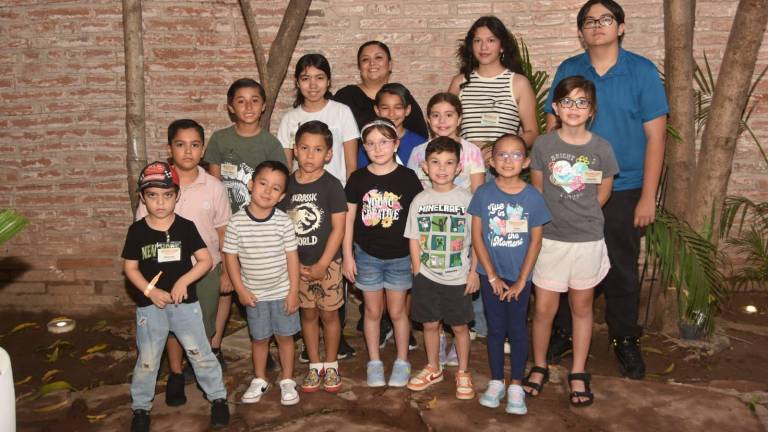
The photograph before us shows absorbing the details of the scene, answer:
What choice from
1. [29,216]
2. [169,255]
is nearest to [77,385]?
[169,255]

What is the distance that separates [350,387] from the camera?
12.8ft

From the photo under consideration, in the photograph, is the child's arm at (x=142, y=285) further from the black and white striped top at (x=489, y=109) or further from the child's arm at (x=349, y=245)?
the black and white striped top at (x=489, y=109)

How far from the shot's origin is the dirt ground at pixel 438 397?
349 cm

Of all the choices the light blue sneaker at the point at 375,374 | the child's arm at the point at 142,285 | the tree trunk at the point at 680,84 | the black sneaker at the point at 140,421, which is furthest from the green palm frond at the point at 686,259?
the black sneaker at the point at 140,421

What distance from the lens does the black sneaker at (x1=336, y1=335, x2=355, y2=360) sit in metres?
4.36

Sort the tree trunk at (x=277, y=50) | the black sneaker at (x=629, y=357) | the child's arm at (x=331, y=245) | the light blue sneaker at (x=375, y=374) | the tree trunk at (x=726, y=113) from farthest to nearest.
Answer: the tree trunk at (x=277, y=50)
the tree trunk at (x=726, y=113)
the black sneaker at (x=629, y=357)
the light blue sneaker at (x=375, y=374)
the child's arm at (x=331, y=245)

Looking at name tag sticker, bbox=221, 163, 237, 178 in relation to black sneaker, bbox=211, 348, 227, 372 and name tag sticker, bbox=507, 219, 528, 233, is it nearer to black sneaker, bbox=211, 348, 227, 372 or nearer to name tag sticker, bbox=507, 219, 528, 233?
black sneaker, bbox=211, 348, 227, 372

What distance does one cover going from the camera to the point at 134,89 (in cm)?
450

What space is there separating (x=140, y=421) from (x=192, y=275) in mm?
790

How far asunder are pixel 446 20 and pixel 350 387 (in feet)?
9.26

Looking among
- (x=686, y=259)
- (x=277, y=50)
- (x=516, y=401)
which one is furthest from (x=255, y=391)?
(x=686, y=259)

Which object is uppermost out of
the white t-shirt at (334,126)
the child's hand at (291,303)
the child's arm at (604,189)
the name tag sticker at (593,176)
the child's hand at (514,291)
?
the white t-shirt at (334,126)

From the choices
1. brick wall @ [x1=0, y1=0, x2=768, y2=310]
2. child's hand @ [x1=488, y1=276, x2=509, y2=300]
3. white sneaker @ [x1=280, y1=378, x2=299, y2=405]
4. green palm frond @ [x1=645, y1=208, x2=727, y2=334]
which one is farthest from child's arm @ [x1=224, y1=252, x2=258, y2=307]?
green palm frond @ [x1=645, y1=208, x2=727, y2=334]

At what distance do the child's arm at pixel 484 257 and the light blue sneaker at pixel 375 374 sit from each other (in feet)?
2.78
